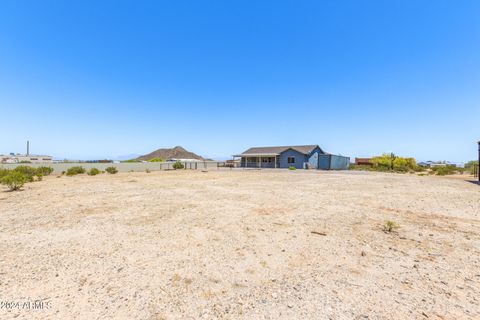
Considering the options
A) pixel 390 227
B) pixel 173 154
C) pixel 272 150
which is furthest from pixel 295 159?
pixel 173 154

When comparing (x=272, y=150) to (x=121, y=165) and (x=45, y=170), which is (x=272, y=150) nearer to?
(x=121, y=165)

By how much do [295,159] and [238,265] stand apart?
118ft

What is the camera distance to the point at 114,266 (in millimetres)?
3711

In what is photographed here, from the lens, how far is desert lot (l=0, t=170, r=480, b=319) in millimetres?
2725

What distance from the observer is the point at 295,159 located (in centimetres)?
3841

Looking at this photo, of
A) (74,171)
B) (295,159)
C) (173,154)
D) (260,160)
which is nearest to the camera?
(74,171)

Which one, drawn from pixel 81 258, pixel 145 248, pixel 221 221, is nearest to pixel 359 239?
pixel 221 221

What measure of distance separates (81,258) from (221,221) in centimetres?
340

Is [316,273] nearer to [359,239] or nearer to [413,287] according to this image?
[413,287]

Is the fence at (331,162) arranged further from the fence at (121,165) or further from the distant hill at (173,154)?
the distant hill at (173,154)

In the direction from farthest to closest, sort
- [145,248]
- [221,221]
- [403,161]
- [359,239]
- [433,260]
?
[403,161]
[221,221]
[359,239]
[145,248]
[433,260]

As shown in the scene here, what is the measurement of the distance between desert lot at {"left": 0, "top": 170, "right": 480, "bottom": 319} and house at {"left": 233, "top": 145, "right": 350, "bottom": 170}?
30.8m

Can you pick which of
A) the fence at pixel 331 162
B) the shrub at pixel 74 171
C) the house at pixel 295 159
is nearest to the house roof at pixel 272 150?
the house at pixel 295 159

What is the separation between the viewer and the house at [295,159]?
37.4m
